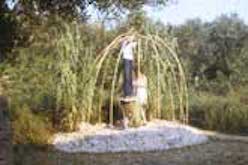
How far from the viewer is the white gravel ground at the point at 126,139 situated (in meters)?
10.3

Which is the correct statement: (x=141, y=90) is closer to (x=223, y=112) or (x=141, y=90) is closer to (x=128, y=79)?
(x=128, y=79)

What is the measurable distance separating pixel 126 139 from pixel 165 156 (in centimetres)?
129

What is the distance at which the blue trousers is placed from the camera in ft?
38.4

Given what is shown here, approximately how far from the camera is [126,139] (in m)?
10.7

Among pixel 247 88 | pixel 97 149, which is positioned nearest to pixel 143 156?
pixel 97 149

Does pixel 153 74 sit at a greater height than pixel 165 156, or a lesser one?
greater

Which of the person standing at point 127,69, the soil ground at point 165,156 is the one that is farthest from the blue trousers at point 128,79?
the soil ground at point 165,156

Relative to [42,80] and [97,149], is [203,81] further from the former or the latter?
[97,149]

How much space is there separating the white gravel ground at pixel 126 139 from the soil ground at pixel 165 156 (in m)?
0.35

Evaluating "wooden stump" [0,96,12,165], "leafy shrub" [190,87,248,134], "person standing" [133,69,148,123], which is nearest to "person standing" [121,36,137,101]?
"person standing" [133,69,148,123]

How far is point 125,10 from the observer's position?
9805mm

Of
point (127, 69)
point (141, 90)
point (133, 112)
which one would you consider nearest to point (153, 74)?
point (141, 90)

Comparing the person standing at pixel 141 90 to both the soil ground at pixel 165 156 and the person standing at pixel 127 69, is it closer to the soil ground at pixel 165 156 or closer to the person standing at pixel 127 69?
the person standing at pixel 127 69

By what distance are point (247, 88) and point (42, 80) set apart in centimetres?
474
